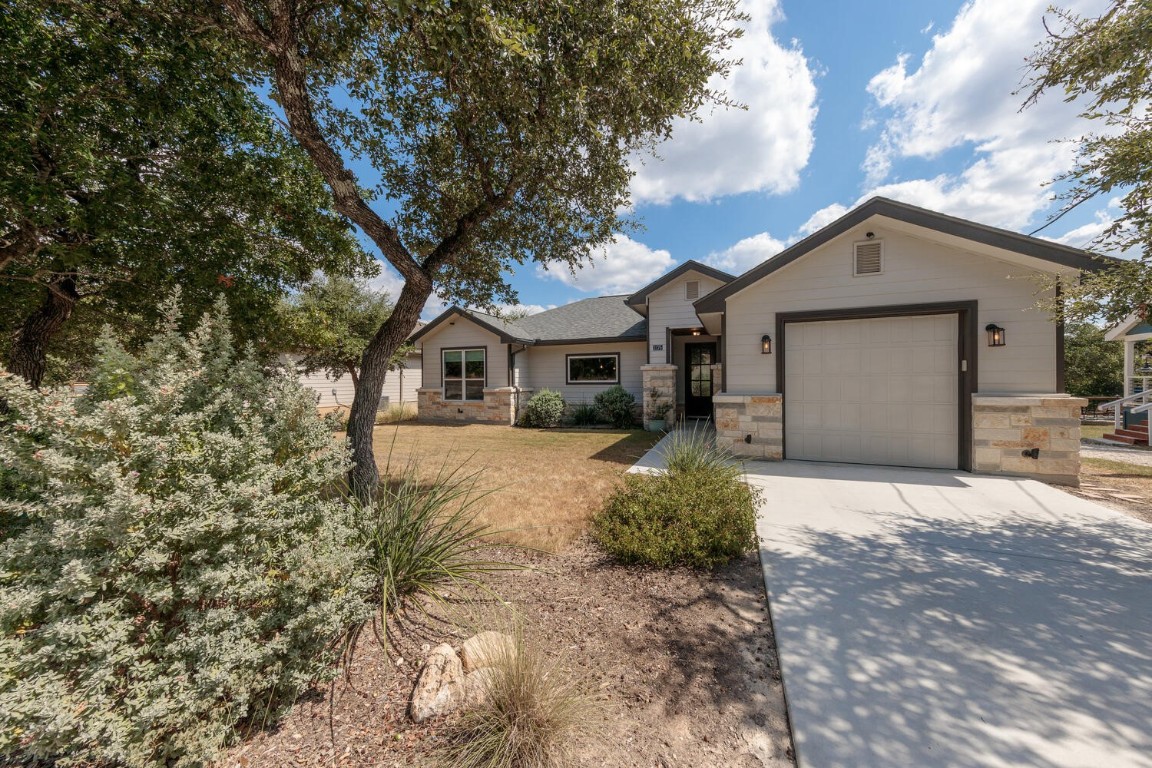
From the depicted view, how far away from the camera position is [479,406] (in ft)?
46.9

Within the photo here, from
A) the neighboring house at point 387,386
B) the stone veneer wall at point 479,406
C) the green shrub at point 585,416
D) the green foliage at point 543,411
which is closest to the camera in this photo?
the green foliage at point 543,411

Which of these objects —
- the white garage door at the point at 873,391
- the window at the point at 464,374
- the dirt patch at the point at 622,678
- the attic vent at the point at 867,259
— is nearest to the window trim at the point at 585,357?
Answer: the window at the point at 464,374

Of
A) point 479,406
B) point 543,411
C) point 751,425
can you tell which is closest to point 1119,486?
point 751,425

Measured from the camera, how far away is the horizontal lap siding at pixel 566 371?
1367cm

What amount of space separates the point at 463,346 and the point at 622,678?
13.5 metres

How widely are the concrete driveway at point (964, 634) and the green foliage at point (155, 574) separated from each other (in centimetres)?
240

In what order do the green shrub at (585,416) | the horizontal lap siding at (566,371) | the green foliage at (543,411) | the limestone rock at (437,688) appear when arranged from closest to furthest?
the limestone rock at (437,688) < the green foliage at (543,411) < the green shrub at (585,416) < the horizontal lap siding at (566,371)

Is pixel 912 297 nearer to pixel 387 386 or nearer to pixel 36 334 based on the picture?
pixel 36 334

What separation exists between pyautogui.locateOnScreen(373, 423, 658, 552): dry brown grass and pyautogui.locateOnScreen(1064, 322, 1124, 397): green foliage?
17.7m

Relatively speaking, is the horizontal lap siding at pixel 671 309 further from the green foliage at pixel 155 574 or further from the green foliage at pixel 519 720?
the green foliage at pixel 155 574

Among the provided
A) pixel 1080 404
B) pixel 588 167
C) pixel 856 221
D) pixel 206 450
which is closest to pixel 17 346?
pixel 206 450

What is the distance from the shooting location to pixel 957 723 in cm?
189

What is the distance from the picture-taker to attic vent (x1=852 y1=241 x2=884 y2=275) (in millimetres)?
6574

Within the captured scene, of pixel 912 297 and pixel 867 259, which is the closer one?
pixel 912 297
